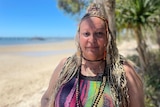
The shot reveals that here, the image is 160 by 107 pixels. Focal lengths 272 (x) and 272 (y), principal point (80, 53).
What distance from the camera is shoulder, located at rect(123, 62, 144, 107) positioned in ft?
6.51

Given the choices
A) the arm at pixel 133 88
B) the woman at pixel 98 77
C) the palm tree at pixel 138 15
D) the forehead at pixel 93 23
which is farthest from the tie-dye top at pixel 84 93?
the palm tree at pixel 138 15

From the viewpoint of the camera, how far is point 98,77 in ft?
6.64

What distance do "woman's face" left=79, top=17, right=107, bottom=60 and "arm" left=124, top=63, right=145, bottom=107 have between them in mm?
236

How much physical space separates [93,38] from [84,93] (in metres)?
0.41

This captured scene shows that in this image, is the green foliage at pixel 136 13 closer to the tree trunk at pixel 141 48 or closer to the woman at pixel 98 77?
the tree trunk at pixel 141 48

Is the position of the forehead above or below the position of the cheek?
above

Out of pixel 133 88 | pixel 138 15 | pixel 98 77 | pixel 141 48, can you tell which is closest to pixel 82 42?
pixel 98 77

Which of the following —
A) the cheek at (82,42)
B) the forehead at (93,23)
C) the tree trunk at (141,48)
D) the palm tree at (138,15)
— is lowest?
the tree trunk at (141,48)

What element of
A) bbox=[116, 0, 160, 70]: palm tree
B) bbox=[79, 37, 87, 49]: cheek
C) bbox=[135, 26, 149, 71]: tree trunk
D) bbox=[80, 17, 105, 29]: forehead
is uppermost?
bbox=[116, 0, 160, 70]: palm tree

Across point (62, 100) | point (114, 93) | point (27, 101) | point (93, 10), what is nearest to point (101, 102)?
point (114, 93)

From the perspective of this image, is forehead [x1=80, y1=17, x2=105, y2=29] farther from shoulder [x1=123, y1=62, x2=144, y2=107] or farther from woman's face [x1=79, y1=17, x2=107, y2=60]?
shoulder [x1=123, y1=62, x2=144, y2=107]

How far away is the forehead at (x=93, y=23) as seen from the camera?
6.58 ft

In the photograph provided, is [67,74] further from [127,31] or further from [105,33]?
[127,31]

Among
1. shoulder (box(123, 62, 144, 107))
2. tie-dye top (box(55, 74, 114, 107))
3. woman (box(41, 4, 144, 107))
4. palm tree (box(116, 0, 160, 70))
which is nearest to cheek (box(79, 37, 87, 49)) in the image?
woman (box(41, 4, 144, 107))
